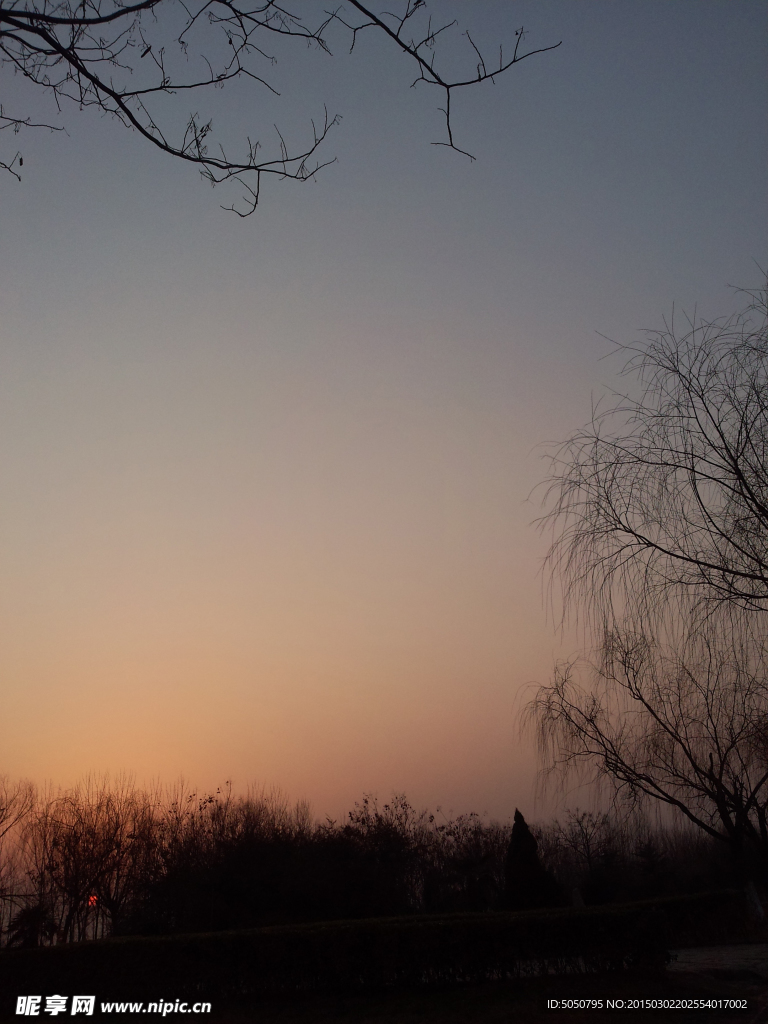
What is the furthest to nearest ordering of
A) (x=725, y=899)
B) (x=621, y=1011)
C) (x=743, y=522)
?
(x=725, y=899) < (x=621, y=1011) < (x=743, y=522)

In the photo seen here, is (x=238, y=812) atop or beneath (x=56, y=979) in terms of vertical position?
atop

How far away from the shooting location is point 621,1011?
7785 mm

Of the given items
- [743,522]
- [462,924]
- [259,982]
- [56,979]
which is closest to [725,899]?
[462,924]

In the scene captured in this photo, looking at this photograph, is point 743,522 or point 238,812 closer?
point 743,522

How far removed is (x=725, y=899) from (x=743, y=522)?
1263 centimetres

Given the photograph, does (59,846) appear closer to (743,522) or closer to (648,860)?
(648,860)

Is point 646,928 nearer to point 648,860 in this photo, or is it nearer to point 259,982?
point 259,982

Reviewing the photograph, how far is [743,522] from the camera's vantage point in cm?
398

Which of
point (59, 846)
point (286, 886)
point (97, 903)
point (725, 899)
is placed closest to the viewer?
point (725, 899)

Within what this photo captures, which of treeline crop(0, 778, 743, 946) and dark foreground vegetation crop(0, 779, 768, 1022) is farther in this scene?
treeline crop(0, 778, 743, 946)

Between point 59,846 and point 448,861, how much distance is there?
11844mm

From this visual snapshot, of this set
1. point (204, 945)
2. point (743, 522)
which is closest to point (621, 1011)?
point (204, 945)

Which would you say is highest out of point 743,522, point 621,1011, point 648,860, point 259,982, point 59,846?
point 59,846

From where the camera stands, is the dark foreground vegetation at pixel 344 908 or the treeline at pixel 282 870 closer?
the dark foreground vegetation at pixel 344 908
